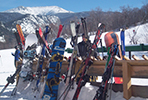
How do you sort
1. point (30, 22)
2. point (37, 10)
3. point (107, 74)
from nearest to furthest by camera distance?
point (107, 74), point (30, 22), point (37, 10)

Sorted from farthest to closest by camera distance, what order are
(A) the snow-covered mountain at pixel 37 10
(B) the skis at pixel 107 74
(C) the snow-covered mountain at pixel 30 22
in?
(A) the snow-covered mountain at pixel 37 10
(C) the snow-covered mountain at pixel 30 22
(B) the skis at pixel 107 74

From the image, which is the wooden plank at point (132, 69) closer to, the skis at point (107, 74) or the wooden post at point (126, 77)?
the wooden post at point (126, 77)

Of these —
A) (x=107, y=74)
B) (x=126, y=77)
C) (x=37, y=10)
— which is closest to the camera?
(x=107, y=74)

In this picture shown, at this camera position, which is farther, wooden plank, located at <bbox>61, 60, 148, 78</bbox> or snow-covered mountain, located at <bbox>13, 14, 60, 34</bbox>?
snow-covered mountain, located at <bbox>13, 14, 60, 34</bbox>

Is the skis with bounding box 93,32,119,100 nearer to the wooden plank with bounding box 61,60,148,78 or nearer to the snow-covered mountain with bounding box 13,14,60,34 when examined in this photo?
the wooden plank with bounding box 61,60,148,78

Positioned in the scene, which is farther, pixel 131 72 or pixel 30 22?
pixel 30 22

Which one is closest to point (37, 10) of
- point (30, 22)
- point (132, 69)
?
point (30, 22)

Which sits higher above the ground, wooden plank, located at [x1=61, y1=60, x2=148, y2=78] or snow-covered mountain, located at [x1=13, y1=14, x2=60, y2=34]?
snow-covered mountain, located at [x1=13, y1=14, x2=60, y2=34]

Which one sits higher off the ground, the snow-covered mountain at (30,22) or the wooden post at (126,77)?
the snow-covered mountain at (30,22)

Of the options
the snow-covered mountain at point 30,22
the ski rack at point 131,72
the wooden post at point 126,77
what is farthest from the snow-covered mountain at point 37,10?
the wooden post at point 126,77

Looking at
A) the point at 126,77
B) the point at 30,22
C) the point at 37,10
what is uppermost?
the point at 37,10

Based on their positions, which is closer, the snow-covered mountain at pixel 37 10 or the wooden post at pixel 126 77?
the wooden post at pixel 126 77

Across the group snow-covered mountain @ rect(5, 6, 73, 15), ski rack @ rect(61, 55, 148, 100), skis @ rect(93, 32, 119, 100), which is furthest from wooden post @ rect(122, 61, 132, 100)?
snow-covered mountain @ rect(5, 6, 73, 15)

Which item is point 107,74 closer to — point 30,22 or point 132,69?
point 132,69
